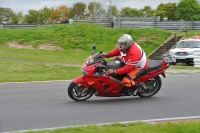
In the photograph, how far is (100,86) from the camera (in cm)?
1013

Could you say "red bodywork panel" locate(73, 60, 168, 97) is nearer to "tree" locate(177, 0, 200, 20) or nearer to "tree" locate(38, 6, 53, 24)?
"tree" locate(177, 0, 200, 20)

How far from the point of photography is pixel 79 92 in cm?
1037

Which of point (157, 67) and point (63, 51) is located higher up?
point (157, 67)

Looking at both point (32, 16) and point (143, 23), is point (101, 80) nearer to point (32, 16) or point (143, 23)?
point (143, 23)

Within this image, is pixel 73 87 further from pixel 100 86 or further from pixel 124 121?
pixel 124 121

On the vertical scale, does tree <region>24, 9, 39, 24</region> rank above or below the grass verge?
below

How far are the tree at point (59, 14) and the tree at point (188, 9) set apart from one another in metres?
30.3

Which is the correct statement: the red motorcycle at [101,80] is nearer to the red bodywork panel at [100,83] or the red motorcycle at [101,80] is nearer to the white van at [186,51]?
the red bodywork panel at [100,83]

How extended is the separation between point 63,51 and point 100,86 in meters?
22.1

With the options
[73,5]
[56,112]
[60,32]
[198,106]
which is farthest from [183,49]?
[73,5]

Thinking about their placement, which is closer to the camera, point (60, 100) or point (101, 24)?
point (60, 100)

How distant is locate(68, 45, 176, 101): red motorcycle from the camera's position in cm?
1005

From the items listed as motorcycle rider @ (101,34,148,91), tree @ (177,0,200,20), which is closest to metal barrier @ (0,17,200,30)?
motorcycle rider @ (101,34,148,91)

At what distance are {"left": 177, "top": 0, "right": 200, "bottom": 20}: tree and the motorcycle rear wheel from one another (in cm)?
7554
